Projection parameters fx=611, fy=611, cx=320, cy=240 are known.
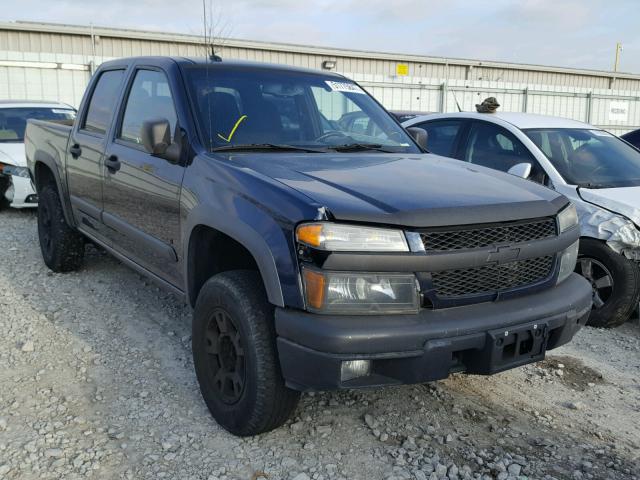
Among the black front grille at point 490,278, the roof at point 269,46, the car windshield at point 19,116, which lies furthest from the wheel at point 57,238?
the roof at point 269,46

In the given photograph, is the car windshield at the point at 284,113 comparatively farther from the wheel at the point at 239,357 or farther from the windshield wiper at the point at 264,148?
the wheel at the point at 239,357

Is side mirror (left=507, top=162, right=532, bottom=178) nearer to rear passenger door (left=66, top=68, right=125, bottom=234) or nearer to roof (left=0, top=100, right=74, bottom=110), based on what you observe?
rear passenger door (left=66, top=68, right=125, bottom=234)

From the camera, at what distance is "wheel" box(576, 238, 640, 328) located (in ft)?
14.4

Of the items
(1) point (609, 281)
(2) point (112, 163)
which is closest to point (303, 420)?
(2) point (112, 163)

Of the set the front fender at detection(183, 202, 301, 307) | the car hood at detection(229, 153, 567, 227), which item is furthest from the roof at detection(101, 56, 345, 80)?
the front fender at detection(183, 202, 301, 307)

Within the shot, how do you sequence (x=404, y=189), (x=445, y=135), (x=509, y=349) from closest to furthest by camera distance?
(x=509, y=349) → (x=404, y=189) → (x=445, y=135)

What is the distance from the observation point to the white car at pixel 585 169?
→ 173 inches

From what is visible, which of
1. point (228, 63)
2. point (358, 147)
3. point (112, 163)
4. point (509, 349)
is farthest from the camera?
point (112, 163)

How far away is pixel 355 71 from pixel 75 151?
16236 millimetres

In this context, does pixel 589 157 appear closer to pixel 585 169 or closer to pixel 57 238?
pixel 585 169

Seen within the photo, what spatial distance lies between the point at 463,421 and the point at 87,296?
10.5 feet

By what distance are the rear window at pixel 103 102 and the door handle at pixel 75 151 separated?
0.16 meters

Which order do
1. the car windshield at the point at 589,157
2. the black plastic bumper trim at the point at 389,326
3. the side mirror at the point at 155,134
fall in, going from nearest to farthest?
the black plastic bumper trim at the point at 389,326 < the side mirror at the point at 155,134 < the car windshield at the point at 589,157

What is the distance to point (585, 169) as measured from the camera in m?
5.05
